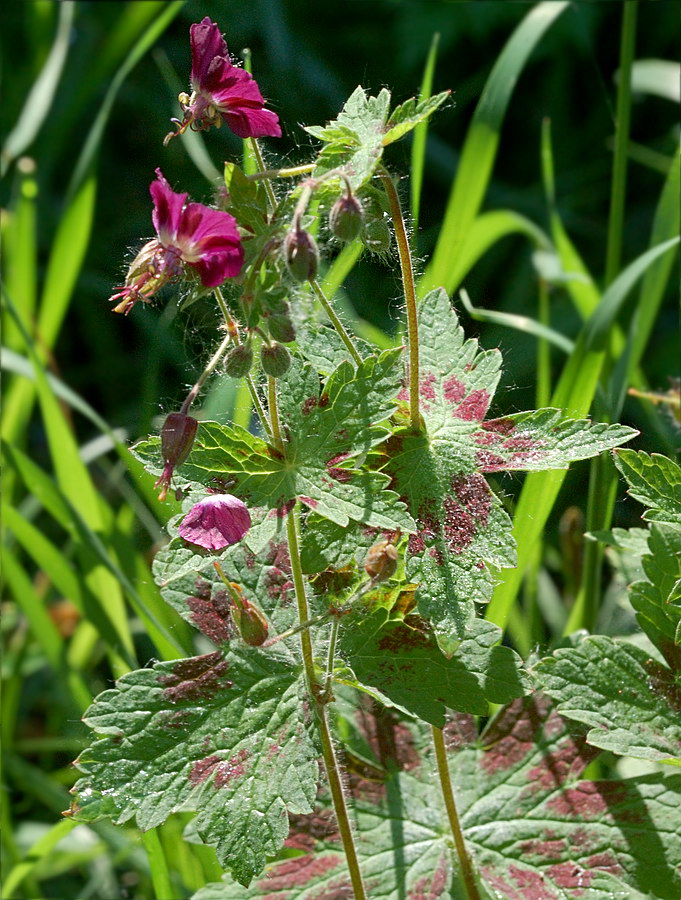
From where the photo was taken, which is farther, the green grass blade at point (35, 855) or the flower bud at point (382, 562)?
the green grass blade at point (35, 855)

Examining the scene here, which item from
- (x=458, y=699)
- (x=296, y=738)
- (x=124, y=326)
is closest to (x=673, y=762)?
(x=458, y=699)

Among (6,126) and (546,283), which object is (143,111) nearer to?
(6,126)

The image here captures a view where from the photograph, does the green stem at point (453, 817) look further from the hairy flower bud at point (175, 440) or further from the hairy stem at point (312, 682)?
the hairy flower bud at point (175, 440)

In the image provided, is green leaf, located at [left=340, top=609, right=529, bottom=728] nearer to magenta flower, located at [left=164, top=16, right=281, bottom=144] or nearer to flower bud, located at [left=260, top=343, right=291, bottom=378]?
flower bud, located at [left=260, top=343, right=291, bottom=378]

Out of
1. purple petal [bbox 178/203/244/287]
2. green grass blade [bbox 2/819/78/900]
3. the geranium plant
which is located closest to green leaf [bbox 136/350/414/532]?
the geranium plant

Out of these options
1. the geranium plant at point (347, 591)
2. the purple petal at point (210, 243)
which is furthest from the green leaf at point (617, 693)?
the purple petal at point (210, 243)

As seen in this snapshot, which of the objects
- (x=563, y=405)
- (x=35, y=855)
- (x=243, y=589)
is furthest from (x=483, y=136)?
(x=35, y=855)
